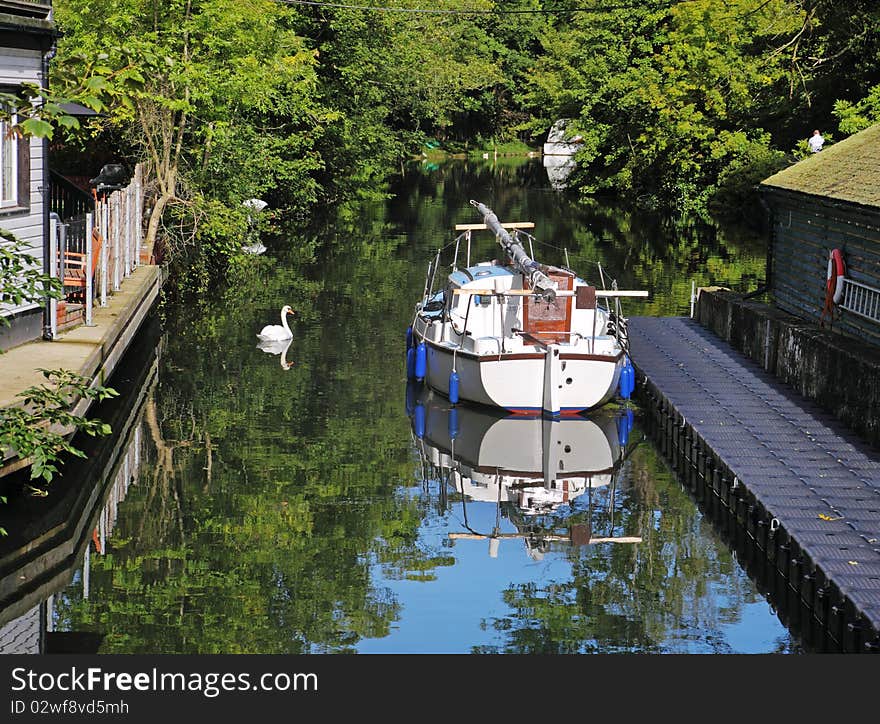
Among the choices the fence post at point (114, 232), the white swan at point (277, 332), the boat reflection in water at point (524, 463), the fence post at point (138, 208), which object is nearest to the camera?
the boat reflection in water at point (524, 463)

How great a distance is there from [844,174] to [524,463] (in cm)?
792

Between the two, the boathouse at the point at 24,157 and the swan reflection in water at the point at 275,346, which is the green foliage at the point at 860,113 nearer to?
the swan reflection in water at the point at 275,346

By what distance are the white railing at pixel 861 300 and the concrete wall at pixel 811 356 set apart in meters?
0.46

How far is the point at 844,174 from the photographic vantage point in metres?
25.0

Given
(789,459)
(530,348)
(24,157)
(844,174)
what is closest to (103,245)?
(24,157)

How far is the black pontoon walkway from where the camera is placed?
14.4 meters

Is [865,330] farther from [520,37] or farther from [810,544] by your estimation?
[520,37]

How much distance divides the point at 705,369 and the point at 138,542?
38.5ft

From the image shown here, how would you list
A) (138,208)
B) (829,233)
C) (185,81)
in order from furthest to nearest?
(138,208)
(185,81)
(829,233)

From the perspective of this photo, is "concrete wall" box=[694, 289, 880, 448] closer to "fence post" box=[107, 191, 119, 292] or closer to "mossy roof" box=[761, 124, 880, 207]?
"mossy roof" box=[761, 124, 880, 207]

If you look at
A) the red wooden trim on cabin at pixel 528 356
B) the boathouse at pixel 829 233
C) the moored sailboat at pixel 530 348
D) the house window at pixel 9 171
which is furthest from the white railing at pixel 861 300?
the house window at pixel 9 171

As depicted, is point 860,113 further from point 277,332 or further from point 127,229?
point 127,229

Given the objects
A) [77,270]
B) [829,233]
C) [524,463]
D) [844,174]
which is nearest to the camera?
[524,463]

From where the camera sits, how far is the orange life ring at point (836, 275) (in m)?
23.9
